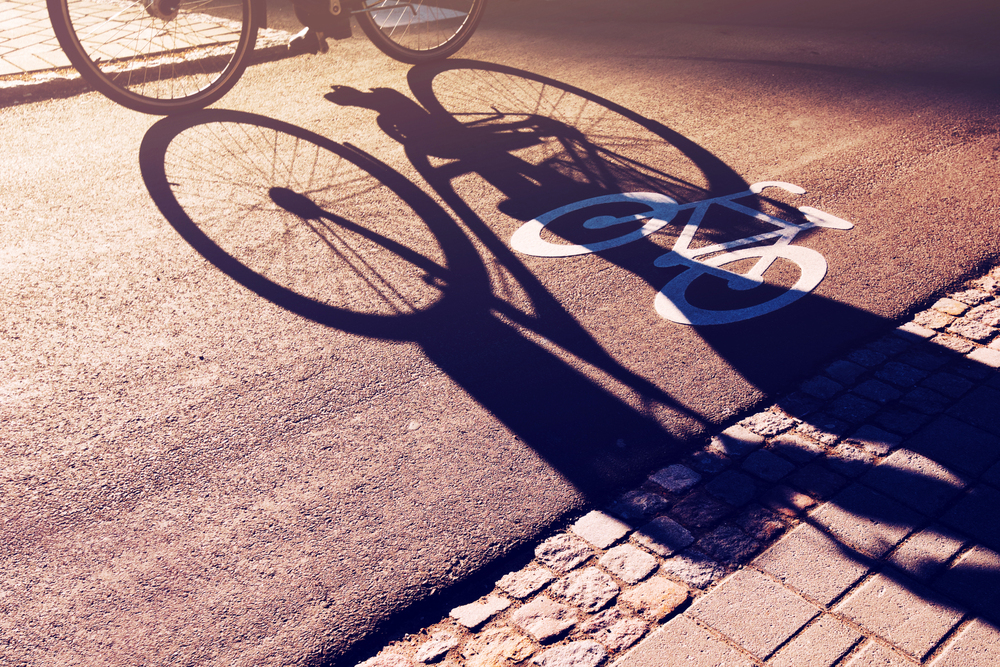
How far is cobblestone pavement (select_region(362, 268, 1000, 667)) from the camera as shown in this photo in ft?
8.12

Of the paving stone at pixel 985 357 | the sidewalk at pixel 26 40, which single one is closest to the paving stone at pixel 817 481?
the paving stone at pixel 985 357

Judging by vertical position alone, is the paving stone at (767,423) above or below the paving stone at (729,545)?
above

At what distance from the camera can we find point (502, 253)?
15.5ft

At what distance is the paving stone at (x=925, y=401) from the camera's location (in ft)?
11.3

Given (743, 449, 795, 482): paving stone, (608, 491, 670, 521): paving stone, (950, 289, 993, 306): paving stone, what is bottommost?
(608, 491, 670, 521): paving stone

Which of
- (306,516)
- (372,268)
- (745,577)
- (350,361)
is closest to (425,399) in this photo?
(350,361)

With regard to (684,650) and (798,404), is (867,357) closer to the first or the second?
(798,404)

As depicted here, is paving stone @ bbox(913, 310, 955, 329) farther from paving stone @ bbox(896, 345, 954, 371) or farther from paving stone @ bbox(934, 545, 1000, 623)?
paving stone @ bbox(934, 545, 1000, 623)

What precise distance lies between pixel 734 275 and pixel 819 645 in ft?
8.09

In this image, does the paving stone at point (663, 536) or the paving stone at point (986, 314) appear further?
the paving stone at point (986, 314)

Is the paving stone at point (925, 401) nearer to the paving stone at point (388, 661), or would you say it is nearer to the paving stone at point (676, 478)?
the paving stone at point (676, 478)

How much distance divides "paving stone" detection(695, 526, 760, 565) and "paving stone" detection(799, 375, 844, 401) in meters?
1.02

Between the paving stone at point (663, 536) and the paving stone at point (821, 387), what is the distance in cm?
112

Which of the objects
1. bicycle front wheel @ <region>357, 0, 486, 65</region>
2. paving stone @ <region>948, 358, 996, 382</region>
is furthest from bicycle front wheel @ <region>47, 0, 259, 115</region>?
paving stone @ <region>948, 358, 996, 382</region>
